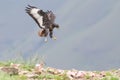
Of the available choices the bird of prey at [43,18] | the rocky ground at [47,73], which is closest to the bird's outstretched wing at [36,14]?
the bird of prey at [43,18]

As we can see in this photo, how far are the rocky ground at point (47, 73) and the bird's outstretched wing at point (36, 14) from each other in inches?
59.9

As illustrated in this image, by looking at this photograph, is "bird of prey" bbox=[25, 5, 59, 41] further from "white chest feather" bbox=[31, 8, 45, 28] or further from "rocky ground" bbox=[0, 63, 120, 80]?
"rocky ground" bbox=[0, 63, 120, 80]

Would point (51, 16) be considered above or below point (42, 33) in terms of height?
above

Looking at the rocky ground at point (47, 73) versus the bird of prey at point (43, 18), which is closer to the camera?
the rocky ground at point (47, 73)

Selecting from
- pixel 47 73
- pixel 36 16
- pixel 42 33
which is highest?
pixel 36 16

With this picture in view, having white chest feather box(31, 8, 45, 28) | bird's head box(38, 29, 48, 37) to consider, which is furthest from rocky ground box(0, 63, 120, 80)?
white chest feather box(31, 8, 45, 28)

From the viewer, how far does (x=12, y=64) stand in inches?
737

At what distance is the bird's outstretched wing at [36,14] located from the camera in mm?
17984

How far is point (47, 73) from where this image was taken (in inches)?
701

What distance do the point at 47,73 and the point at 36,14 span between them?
198 cm

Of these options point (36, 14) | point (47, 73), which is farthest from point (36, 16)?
point (47, 73)

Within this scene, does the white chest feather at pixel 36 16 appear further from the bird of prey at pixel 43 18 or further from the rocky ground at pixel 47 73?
the rocky ground at pixel 47 73

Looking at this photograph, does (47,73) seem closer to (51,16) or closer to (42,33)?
(42,33)

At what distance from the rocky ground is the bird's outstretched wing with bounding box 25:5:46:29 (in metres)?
1.52
